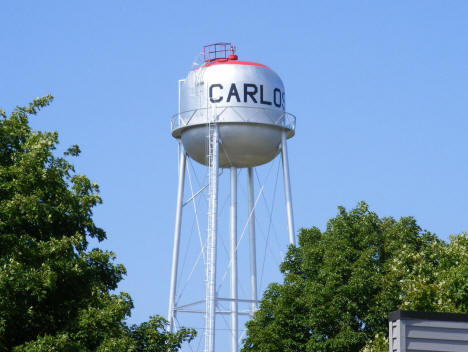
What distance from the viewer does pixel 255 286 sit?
134ft

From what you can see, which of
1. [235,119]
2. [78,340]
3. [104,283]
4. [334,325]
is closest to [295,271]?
[334,325]

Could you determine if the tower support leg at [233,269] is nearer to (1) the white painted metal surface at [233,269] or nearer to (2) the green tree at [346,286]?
(1) the white painted metal surface at [233,269]

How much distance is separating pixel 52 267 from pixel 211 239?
55.4 ft

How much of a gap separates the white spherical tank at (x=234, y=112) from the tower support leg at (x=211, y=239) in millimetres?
471

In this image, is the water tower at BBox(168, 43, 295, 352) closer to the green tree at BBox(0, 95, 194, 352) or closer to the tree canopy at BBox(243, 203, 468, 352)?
the tree canopy at BBox(243, 203, 468, 352)

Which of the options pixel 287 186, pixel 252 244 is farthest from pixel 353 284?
pixel 252 244

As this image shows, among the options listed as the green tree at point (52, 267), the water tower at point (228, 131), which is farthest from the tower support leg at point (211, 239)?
the green tree at point (52, 267)

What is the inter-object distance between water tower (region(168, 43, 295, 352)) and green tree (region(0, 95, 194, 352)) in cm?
1494

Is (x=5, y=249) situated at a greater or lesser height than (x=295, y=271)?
lesser

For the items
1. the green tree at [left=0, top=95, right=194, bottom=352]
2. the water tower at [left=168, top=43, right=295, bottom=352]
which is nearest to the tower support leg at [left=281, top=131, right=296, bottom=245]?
the water tower at [left=168, top=43, right=295, bottom=352]

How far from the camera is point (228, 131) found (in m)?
38.4

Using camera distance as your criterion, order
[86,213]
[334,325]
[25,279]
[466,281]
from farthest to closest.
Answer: [334,325], [466,281], [86,213], [25,279]

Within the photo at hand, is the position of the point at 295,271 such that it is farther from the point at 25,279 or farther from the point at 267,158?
the point at 25,279

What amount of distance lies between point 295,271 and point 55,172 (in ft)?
50.7
